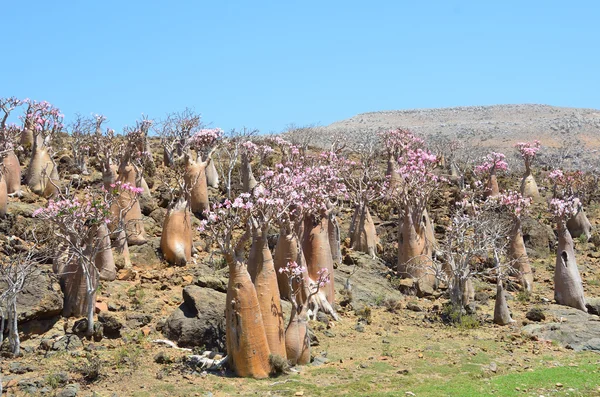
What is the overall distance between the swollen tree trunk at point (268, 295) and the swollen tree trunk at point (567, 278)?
30.5 ft

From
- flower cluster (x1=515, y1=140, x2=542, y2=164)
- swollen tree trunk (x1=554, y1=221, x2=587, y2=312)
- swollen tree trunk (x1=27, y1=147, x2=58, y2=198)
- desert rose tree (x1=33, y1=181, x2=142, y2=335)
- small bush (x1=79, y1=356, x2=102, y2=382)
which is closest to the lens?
small bush (x1=79, y1=356, x2=102, y2=382)

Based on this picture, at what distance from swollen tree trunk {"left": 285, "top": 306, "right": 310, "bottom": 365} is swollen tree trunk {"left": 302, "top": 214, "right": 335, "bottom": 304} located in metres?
3.81

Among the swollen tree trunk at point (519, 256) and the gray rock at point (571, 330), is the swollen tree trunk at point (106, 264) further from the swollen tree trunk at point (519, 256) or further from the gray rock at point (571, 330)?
the swollen tree trunk at point (519, 256)

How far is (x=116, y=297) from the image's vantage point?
524 inches

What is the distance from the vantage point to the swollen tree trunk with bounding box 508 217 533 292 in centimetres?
1884

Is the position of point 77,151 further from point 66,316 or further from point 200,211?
point 66,316

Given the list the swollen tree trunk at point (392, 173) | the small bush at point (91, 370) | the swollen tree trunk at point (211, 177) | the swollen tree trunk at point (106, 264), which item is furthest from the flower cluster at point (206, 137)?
the small bush at point (91, 370)

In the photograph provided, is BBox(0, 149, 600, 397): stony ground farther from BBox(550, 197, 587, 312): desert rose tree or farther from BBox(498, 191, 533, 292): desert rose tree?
BBox(498, 191, 533, 292): desert rose tree

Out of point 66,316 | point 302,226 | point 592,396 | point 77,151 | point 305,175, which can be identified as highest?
point 77,151

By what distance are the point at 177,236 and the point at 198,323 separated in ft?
17.4

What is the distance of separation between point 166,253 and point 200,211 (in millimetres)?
4504

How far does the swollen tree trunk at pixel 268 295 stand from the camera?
10734mm

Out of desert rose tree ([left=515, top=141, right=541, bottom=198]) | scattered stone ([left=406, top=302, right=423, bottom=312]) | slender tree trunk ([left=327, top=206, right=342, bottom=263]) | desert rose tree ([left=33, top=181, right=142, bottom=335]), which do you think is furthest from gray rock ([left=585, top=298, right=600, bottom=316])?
desert rose tree ([left=33, top=181, right=142, bottom=335])

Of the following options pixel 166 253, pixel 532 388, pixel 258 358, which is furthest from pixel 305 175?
pixel 532 388
